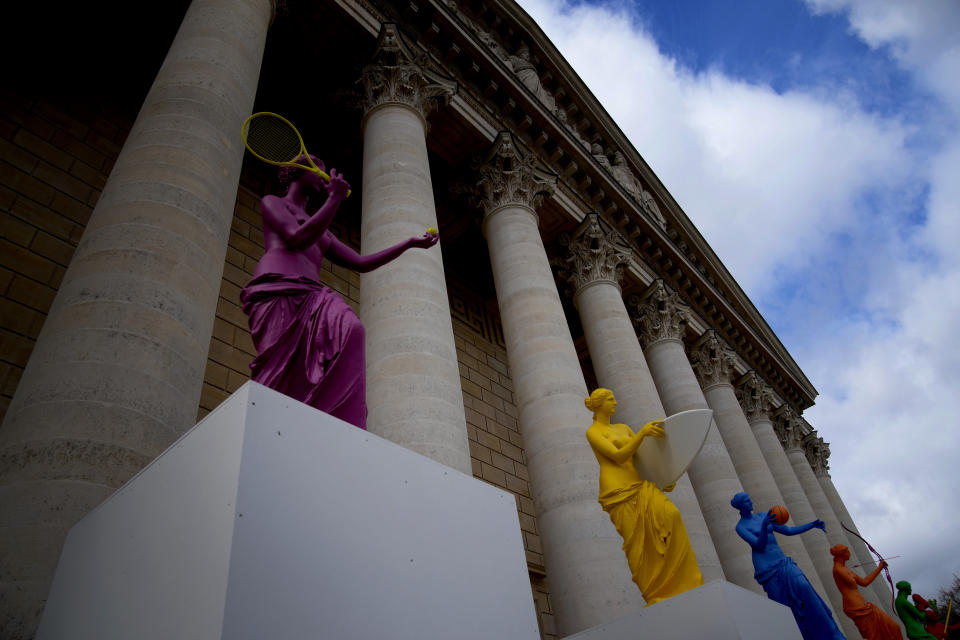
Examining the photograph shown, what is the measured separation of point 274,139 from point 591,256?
1012 cm

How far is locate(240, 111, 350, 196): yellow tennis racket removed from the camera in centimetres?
369

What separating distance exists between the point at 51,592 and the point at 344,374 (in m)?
1.47

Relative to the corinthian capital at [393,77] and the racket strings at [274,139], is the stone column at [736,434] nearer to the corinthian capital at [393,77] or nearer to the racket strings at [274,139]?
the corinthian capital at [393,77]

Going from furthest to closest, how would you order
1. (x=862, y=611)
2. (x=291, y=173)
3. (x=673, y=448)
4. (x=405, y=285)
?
(x=862, y=611)
(x=405, y=285)
(x=673, y=448)
(x=291, y=173)

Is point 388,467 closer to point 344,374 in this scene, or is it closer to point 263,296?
point 344,374

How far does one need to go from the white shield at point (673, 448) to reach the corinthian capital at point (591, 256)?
26.6 ft

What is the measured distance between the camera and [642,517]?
5102 mm

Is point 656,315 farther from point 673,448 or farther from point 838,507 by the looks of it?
point 838,507

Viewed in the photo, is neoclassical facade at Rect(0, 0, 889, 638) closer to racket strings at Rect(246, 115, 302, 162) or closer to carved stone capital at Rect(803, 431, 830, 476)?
racket strings at Rect(246, 115, 302, 162)

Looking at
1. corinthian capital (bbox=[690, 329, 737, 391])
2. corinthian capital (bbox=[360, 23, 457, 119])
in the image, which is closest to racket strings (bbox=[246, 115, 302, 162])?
corinthian capital (bbox=[360, 23, 457, 119])

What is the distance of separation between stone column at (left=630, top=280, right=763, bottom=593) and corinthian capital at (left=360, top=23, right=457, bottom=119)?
8.31m

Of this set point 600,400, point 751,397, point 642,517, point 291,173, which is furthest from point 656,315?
point 291,173

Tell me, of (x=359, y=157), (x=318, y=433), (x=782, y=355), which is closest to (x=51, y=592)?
(x=318, y=433)

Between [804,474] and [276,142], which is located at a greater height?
[804,474]
